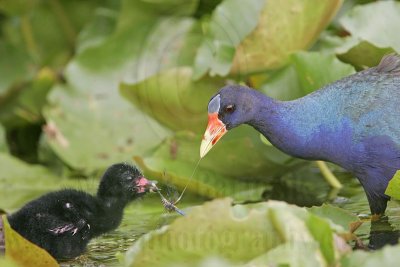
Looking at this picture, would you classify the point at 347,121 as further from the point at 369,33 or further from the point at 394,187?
the point at 369,33

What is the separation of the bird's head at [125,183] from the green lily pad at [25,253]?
0.79 meters

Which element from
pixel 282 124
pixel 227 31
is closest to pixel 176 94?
pixel 227 31

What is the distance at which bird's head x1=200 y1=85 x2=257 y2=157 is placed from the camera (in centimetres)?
438

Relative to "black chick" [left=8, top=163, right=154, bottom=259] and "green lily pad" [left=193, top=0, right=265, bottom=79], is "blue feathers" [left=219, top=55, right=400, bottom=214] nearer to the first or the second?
"black chick" [left=8, top=163, right=154, bottom=259]

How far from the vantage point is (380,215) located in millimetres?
4449

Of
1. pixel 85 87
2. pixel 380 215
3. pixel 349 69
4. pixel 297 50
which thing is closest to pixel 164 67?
pixel 85 87

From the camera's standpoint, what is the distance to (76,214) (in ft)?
14.3

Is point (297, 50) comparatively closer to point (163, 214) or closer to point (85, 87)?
point (163, 214)

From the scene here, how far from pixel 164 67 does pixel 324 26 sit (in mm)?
1276

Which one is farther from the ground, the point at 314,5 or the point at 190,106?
the point at 314,5

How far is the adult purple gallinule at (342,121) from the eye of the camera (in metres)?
4.26

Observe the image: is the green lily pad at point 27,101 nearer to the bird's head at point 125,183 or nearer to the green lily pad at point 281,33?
the green lily pad at point 281,33

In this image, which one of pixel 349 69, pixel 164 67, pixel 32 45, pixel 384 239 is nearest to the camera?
pixel 384 239

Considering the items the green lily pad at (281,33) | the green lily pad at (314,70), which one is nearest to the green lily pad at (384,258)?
the green lily pad at (314,70)
